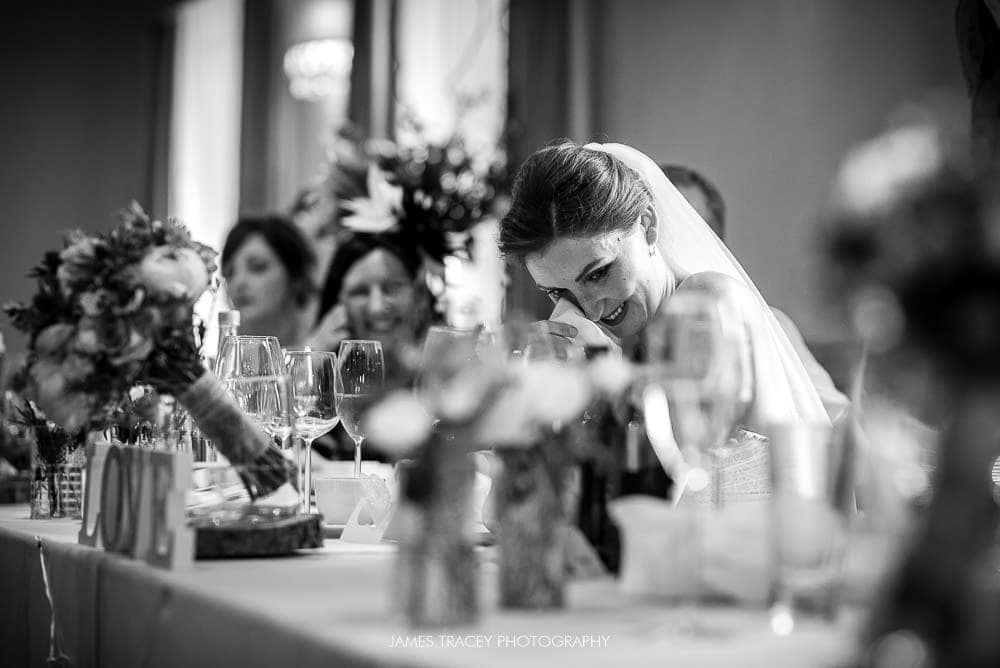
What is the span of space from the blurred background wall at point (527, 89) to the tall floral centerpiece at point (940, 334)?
6.72 feet

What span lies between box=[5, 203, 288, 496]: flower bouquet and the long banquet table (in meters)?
0.20

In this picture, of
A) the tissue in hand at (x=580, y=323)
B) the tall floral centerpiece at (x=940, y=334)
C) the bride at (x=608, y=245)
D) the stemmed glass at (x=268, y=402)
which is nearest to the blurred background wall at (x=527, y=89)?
the bride at (x=608, y=245)

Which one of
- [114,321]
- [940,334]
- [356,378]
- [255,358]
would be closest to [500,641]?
[940,334]

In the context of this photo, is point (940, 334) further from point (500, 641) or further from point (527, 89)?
point (527, 89)

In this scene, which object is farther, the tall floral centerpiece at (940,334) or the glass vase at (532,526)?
the glass vase at (532,526)

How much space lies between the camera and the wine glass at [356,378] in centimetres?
167

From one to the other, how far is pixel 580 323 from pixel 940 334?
5.77ft

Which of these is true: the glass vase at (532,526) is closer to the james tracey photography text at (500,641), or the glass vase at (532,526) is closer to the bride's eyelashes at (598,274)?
the james tracey photography text at (500,641)

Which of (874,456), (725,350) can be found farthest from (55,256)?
(874,456)

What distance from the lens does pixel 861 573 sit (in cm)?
99

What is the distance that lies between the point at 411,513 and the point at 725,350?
0.29 meters

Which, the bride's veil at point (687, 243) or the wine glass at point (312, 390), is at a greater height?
the bride's veil at point (687, 243)

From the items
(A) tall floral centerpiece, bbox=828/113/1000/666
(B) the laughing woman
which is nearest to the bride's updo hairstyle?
(B) the laughing woman

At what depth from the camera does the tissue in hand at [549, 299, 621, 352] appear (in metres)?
2.25
